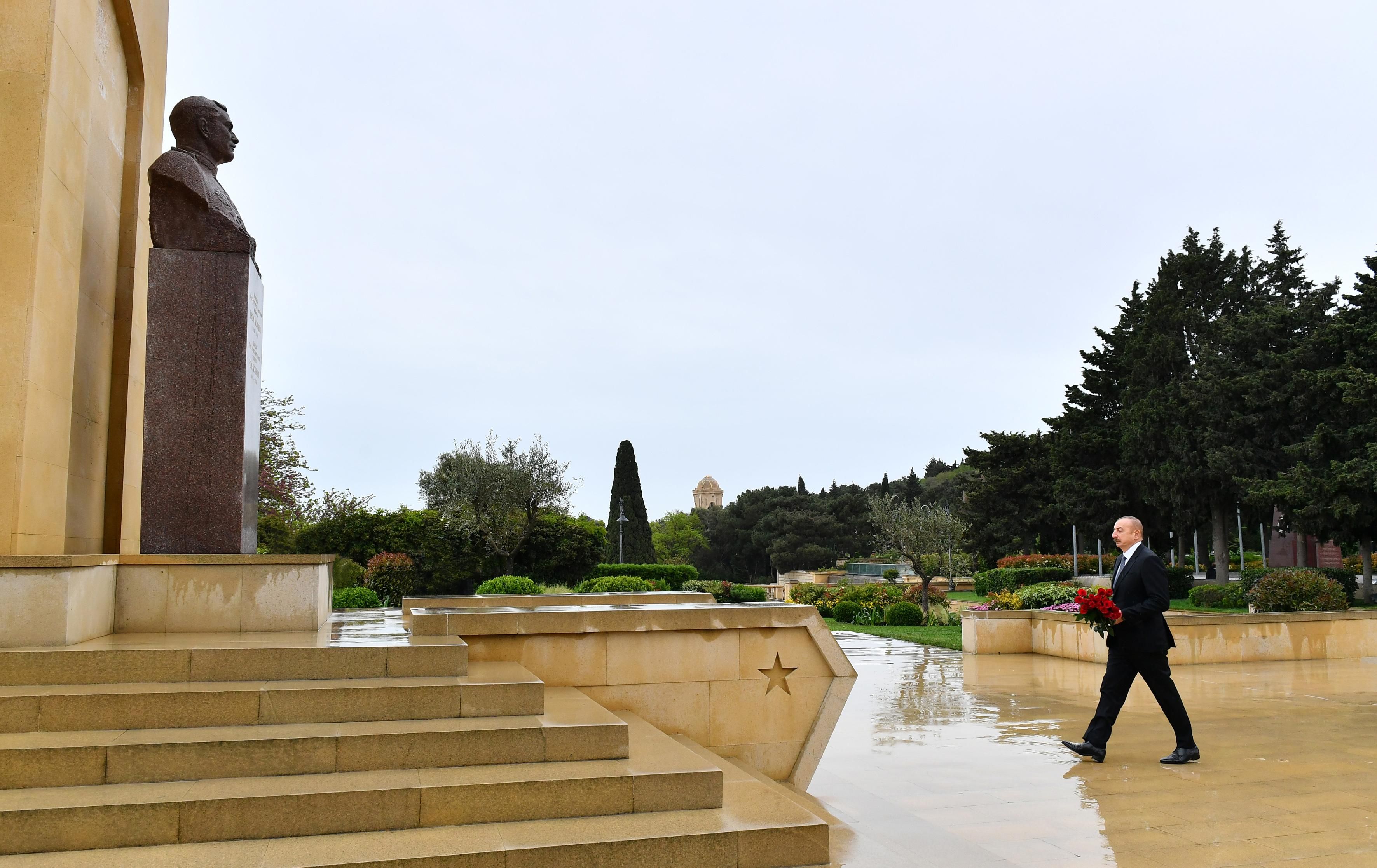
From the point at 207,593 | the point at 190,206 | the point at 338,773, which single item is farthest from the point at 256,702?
the point at 190,206

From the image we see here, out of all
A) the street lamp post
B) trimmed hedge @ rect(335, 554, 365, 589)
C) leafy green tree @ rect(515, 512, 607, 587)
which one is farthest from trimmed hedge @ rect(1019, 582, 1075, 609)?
the street lamp post

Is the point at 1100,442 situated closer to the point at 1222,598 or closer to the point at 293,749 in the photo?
the point at 1222,598

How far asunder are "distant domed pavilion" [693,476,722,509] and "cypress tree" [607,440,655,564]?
7205cm

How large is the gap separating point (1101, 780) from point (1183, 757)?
2.94ft

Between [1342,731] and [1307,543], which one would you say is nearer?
[1342,731]

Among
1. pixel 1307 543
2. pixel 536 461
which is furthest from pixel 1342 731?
pixel 1307 543

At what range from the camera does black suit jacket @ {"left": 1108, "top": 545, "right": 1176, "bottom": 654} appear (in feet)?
21.9

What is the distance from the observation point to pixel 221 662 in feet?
15.4

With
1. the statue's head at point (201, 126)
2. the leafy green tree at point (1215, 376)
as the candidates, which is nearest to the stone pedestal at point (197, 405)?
the statue's head at point (201, 126)

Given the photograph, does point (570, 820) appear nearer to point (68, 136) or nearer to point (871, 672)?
point (68, 136)

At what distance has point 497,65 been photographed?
48.5 ft

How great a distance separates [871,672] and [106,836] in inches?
435

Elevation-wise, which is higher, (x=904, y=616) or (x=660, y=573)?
(x=660, y=573)

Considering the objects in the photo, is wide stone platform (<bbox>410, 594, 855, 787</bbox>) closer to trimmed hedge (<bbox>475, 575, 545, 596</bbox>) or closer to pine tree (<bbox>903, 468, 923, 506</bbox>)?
trimmed hedge (<bbox>475, 575, 545, 596</bbox>)
